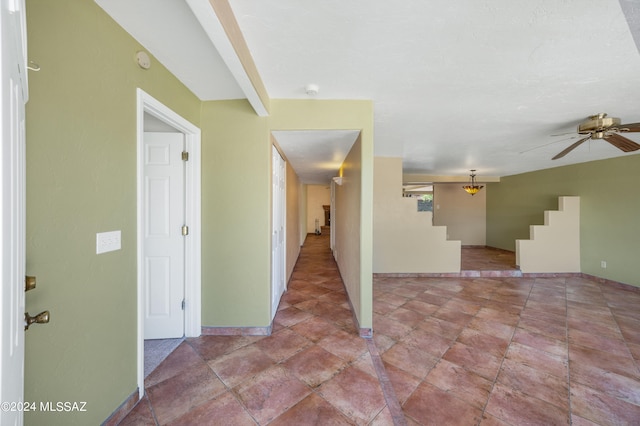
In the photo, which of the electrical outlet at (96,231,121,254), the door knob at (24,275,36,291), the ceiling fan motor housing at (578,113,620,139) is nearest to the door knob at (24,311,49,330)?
the door knob at (24,275,36,291)

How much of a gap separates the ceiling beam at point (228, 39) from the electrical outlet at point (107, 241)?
1.29m

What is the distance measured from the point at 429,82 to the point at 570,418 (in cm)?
262

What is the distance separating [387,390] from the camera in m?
1.67

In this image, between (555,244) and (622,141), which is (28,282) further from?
(555,244)

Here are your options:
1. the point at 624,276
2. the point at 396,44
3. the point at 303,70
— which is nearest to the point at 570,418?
the point at 396,44

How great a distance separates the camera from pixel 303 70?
69.3 inches

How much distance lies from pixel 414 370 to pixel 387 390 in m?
0.37

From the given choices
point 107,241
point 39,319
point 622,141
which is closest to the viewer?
point 39,319

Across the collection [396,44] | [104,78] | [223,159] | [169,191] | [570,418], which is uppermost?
[396,44]

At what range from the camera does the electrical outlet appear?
1316 millimetres

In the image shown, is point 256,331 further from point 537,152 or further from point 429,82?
point 537,152

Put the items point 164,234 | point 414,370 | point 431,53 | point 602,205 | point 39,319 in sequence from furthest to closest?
point 602,205
point 164,234
point 414,370
point 431,53
point 39,319

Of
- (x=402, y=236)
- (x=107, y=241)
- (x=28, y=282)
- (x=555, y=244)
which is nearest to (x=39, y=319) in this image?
(x=28, y=282)

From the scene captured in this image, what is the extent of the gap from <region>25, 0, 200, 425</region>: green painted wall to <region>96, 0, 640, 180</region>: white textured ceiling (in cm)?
32
